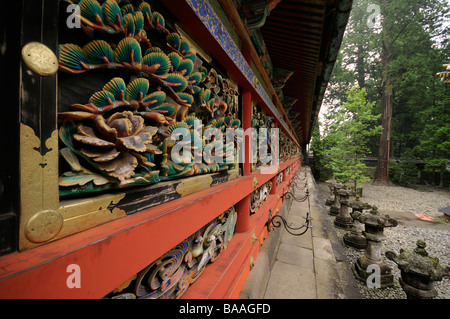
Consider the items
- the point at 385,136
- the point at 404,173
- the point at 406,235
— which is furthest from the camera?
the point at 404,173

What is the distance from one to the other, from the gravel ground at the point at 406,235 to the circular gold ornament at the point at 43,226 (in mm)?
4755

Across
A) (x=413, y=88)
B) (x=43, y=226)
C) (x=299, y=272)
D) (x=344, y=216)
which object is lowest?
(x=344, y=216)

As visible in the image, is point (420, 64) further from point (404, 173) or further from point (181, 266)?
point (181, 266)

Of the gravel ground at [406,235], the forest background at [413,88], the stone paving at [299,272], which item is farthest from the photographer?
the forest background at [413,88]

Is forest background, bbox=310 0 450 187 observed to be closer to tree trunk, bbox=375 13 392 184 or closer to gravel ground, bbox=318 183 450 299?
tree trunk, bbox=375 13 392 184

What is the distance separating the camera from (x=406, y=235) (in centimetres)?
644

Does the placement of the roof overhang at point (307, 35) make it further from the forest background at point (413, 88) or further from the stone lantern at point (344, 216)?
the forest background at point (413, 88)

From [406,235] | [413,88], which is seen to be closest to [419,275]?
[406,235]

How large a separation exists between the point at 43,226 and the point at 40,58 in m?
0.44

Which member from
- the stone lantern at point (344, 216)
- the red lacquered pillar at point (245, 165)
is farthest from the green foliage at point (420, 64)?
the red lacquered pillar at point (245, 165)

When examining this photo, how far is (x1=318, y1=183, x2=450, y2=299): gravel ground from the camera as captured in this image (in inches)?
145

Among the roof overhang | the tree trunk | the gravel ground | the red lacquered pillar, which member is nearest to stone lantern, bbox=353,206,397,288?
the gravel ground

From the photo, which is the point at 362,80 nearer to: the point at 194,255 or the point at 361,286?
the point at 361,286

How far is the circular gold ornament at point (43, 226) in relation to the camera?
1.63ft
